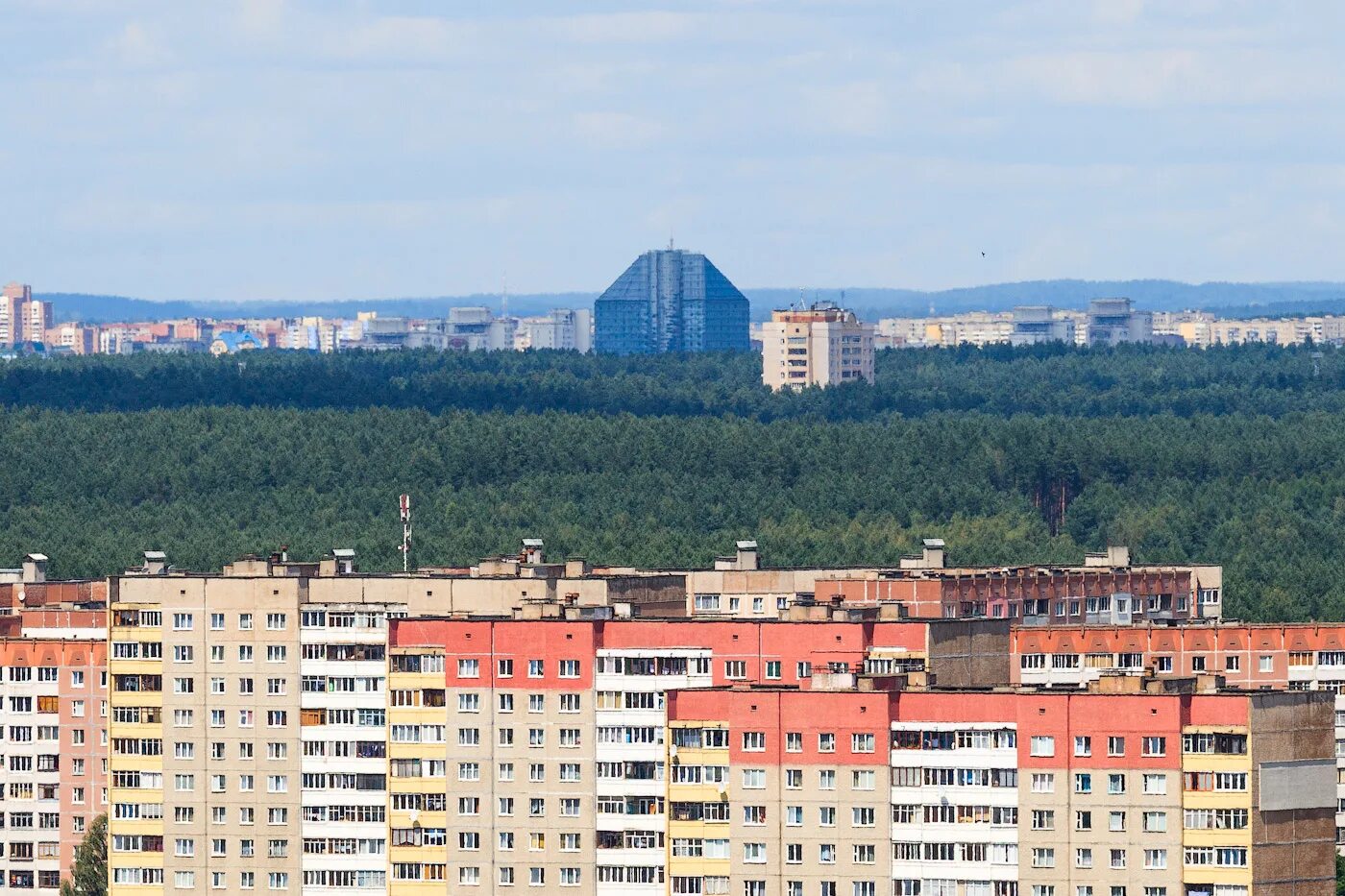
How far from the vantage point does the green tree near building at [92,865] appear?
96.5 meters

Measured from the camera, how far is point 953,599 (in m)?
109

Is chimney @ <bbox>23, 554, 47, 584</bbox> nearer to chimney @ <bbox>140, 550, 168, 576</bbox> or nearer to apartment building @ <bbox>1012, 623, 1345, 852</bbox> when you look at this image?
chimney @ <bbox>140, 550, 168, 576</bbox>

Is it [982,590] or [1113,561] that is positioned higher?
[1113,561]

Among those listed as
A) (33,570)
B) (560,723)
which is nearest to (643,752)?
(560,723)

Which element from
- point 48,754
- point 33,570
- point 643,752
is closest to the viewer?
point 643,752

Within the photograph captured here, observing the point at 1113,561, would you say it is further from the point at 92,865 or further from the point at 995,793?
the point at 995,793

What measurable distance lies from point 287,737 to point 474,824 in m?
6.49

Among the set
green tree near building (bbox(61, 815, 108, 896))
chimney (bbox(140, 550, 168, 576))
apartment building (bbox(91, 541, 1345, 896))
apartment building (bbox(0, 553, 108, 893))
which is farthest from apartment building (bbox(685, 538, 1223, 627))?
apartment building (bbox(0, 553, 108, 893))

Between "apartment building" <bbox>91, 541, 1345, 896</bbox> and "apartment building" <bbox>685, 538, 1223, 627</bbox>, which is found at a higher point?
"apartment building" <bbox>685, 538, 1223, 627</bbox>

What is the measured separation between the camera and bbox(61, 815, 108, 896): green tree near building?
96.5m

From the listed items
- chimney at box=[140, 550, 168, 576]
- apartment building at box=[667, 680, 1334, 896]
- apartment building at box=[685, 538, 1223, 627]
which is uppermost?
chimney at box=[140, 550, 168, 576]

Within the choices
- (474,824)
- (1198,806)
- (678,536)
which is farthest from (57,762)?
(678,536)

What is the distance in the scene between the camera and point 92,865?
9681 centimetres

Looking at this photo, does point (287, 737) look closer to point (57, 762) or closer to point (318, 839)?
point (318, 839)
